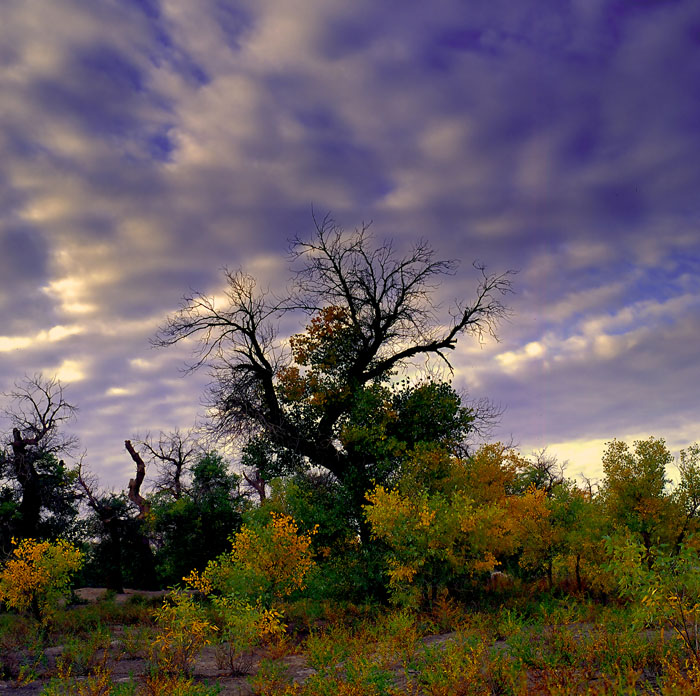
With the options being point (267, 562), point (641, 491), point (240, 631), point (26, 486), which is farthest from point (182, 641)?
point (26, 486)

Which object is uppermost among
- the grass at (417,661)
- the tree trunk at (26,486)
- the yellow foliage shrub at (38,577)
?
the tree trunk at (26,486)

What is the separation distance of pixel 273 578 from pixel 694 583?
39.3 ft

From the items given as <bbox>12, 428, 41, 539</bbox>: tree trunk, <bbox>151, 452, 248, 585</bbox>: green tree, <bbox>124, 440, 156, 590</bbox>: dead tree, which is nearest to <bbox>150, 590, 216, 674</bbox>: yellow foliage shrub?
<bbox>151, 452, 248, 585</bbox>: green tree

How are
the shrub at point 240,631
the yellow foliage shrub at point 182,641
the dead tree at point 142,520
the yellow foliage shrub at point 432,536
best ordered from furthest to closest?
the dead tree at point 142,520 → the yellow foliage shrub at point 432,536 → the shrub at point 240,631 → the yellow foliage shrub at point 182,641

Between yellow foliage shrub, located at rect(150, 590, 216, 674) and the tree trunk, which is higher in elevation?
the tree trunk

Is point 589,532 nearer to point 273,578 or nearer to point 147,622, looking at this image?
point 273,578

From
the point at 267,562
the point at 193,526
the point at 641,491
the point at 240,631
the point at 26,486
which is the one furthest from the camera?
the point at 26,486

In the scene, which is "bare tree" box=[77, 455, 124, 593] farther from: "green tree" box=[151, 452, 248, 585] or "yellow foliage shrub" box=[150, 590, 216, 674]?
"yellow foliage shrub" box=[150, 590, 216, 674]

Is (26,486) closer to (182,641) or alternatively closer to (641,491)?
(182,641)

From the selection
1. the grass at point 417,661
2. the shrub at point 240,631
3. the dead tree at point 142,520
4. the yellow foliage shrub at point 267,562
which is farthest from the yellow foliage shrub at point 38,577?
the dead tree at point 142,520

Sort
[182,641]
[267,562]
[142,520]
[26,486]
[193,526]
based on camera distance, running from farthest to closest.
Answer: [142,520] → [26,486] → [193,526] → [267,562] → [182,641]

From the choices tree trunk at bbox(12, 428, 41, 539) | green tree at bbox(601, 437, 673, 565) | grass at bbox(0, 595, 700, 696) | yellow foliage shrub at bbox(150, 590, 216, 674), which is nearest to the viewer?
grass at bbox(0, 595, 700, 696)

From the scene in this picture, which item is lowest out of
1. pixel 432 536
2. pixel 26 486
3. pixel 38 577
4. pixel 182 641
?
pixel 182 641

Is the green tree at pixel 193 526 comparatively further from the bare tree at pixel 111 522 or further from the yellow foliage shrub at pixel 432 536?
the yellow foliage shrub at pixel 432 536
